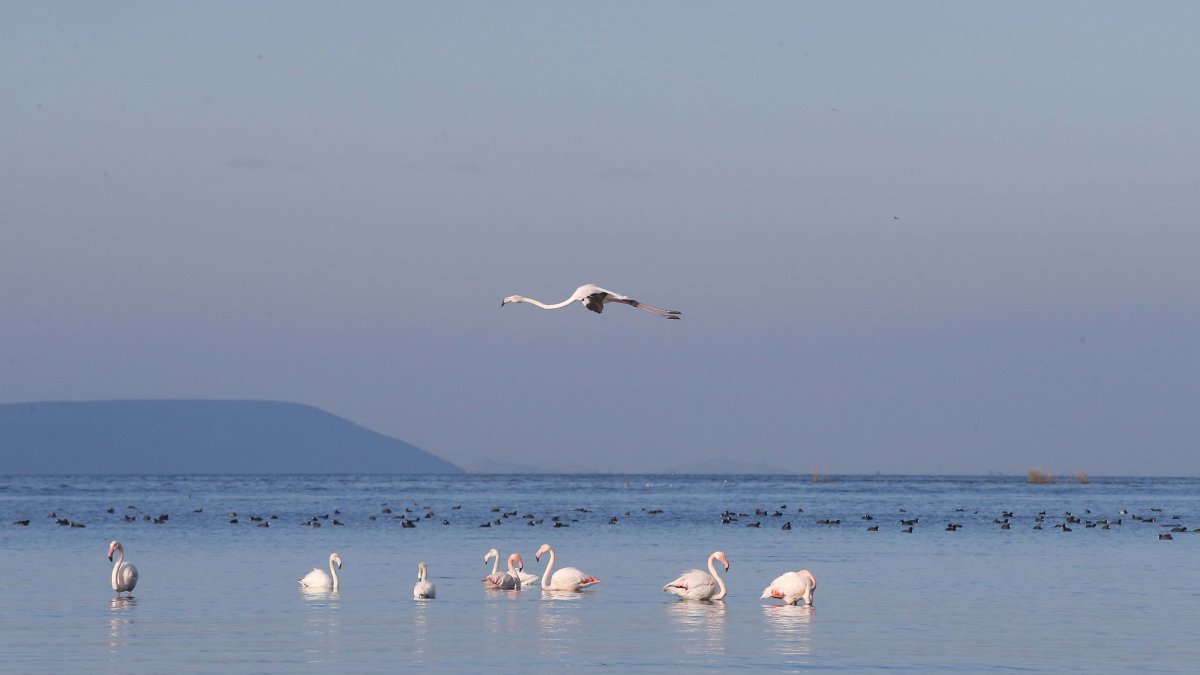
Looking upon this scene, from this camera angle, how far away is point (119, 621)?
24219mm

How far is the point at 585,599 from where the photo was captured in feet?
92.9

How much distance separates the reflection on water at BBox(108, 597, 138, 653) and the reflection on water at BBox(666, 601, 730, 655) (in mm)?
7093

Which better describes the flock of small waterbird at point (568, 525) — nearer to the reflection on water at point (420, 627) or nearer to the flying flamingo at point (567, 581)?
the flying flamingo at point (567, 581)

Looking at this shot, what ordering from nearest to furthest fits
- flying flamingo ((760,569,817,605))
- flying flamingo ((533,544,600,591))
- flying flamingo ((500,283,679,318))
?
flying flamingo ((500,283,679,318)) < flying flamingo ((760,569,817,605)) < flying flamingo ((533,544,600,591))

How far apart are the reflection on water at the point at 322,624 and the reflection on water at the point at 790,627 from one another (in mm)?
5474

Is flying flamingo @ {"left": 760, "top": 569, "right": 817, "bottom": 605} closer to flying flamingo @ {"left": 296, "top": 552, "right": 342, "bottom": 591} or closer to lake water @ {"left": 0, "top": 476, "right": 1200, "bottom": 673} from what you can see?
lake water @ {"left": 0, "top": 476, "right": 1200, "bottom": 673}

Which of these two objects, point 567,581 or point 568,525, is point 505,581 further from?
point 568,525

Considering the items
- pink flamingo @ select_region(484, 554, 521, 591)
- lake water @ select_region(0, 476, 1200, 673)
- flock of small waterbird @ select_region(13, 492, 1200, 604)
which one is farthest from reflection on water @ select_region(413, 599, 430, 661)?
pink flamingo @ select_region(484, 554, 521, 591)

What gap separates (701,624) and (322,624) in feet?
17.3

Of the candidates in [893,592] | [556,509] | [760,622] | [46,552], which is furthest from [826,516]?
[760,622]

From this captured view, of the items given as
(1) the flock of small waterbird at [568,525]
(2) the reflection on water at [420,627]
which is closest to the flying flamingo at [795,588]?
(1) the flock of small waterbird at [568,525]

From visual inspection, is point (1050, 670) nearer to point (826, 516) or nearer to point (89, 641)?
point (89, 641)

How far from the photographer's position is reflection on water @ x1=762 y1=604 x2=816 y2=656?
2120cm

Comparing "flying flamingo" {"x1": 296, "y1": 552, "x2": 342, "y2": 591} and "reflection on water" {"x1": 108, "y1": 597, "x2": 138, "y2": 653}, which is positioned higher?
"flying flamingo" {"x1": 296, "y1": 552, "x2": 342, "y2": 591}
